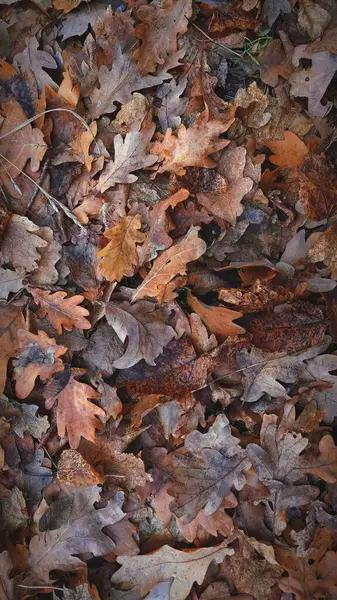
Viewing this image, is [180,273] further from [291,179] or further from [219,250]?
[291,179]

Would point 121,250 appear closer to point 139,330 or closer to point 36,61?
point 139,330

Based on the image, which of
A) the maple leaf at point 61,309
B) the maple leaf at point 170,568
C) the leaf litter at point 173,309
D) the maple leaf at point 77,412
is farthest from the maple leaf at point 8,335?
the maple leaf at point 170,568

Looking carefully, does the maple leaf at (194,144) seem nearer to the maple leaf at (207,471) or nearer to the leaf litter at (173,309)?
the leaf litter at (173,309)

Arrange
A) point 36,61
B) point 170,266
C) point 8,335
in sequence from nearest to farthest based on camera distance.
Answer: point 170,266, point 8,335, point 36,61

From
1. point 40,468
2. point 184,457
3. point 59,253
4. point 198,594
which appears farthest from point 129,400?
point 198,594

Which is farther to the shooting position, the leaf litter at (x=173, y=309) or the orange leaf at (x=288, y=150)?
the orange leaf at (x=288, y=150)

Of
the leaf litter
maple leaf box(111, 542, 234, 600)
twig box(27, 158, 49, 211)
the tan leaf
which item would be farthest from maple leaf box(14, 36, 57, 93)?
maple leaf box(111, 542, 234, 600)

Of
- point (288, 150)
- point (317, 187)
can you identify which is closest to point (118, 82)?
point (288, 150)
